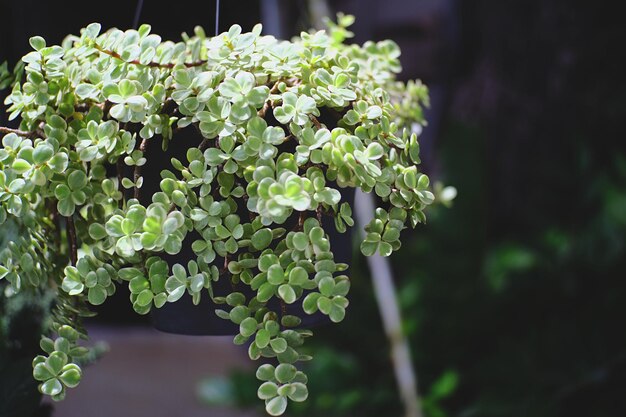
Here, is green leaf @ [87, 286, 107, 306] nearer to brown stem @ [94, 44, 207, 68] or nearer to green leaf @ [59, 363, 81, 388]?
green leaf @ [59, 363, 81, 388]

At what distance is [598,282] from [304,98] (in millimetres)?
2222

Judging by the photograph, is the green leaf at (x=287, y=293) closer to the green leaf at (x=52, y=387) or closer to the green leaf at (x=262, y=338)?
the green leaf at (x=262, y=338)

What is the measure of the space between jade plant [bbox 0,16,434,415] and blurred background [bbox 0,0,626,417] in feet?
4.47

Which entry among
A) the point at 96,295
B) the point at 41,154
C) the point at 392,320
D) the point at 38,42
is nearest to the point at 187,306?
the point at 96,295

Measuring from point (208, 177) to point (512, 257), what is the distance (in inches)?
88.2

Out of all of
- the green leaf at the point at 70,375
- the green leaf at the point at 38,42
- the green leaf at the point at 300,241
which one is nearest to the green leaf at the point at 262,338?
the green leaf at the point at 300,241

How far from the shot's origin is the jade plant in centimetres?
84

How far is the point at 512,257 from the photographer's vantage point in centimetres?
291

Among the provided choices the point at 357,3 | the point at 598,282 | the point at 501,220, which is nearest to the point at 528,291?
the point at 598,282

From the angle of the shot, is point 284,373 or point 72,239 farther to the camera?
point 72,239

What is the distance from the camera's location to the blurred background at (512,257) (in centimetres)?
261

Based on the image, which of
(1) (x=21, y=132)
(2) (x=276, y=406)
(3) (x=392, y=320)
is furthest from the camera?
(3) (x=392, y=320)

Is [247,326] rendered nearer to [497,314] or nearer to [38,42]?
[38,42]

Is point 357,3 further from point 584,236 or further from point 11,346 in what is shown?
point 11,346
